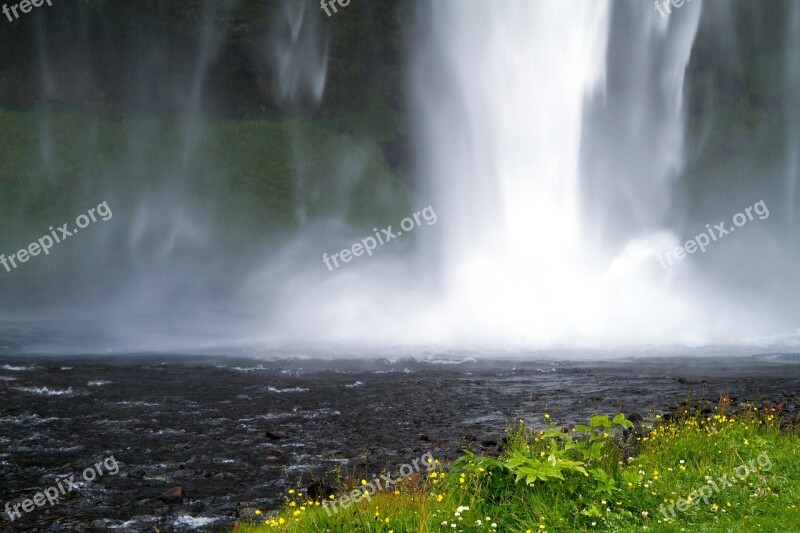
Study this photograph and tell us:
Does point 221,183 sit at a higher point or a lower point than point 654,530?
higher

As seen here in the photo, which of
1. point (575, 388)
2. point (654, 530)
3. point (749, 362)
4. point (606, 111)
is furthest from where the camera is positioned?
point (606, 111)

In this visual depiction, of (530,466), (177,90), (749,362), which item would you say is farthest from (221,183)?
(530,466)

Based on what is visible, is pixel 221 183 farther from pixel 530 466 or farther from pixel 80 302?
pixel 530 466

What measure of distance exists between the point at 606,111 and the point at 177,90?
35919 mm

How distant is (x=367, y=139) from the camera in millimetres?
65062

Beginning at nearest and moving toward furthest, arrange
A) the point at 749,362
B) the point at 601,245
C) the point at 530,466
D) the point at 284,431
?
the point at 530,466, the point at 284,431, the point at 749,362, the point at 601,245
